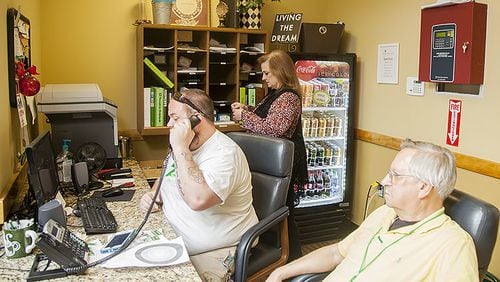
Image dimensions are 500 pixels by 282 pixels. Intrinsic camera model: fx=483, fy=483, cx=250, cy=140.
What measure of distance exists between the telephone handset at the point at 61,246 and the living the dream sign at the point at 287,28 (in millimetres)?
2463

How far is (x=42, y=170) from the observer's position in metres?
1.95

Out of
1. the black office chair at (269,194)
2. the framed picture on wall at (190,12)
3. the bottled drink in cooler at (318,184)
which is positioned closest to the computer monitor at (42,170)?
the black office chair at (269,194)

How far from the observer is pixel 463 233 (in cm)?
148

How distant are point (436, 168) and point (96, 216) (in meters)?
1.33

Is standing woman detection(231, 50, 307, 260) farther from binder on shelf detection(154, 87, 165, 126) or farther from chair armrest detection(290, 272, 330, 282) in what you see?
chair armrest detection(290, 272, 330, 282)

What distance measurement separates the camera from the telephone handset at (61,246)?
1.46 metres

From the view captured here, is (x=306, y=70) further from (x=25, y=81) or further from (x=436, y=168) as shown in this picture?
(x=436, y=168)

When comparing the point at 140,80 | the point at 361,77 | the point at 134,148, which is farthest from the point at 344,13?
the point at 134,148

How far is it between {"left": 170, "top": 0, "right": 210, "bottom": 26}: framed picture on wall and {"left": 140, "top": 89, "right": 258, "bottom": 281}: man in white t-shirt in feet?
5.58

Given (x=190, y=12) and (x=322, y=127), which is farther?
(x=322, y=127)

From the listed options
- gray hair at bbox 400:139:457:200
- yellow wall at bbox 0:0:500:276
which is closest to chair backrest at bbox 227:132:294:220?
gray hair at bbox 400:139:457:200

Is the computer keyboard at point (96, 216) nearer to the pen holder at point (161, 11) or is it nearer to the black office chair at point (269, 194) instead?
the black office chair at point (269, 194)

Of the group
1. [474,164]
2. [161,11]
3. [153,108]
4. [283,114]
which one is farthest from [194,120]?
[474,164]

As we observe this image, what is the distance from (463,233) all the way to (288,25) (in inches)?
101
